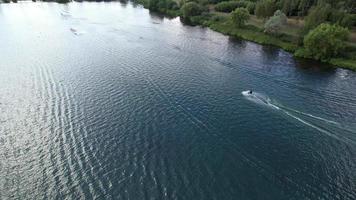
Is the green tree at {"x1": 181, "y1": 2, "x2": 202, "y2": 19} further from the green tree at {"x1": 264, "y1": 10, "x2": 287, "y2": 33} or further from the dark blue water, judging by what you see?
the dark blue water

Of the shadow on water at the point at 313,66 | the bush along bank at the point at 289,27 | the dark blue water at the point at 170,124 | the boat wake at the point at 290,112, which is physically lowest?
the dark blue water at the point at 170,124

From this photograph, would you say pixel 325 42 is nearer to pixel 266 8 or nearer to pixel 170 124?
pixel 266 8


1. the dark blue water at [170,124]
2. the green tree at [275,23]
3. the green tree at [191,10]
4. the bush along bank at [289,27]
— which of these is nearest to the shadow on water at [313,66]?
the dark blue water at [170,124]

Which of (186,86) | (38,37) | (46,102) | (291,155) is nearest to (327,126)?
(291,155)

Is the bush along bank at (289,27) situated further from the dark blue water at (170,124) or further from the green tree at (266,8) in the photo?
the dark blue water at (170,124)

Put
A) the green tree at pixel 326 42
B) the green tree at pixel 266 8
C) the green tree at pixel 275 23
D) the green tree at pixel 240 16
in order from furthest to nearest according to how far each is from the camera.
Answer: the green tree at pixel 266 8 → the green tree at pixel 240 16 → the green tree at pixel 275 23 → the green tree at pixel 326 42

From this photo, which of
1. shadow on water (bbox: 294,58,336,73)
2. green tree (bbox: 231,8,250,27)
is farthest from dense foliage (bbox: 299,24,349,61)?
green tree (bbox: 231,8,250,27)
